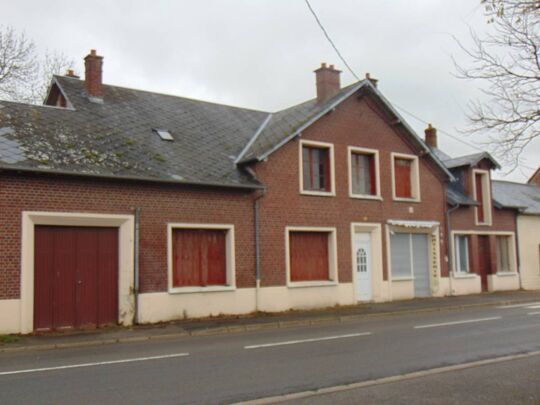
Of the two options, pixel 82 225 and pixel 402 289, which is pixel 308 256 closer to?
pixel 402 289

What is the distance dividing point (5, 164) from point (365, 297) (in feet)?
41.3

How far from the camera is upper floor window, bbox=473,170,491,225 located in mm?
26109

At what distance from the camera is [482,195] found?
26.5 metres

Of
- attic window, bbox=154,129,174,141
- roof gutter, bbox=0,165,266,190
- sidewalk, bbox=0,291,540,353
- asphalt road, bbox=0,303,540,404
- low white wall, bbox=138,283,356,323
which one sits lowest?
asphalt road, bbox=0,303,540,404

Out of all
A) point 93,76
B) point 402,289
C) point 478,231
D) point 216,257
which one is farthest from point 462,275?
point 93,76

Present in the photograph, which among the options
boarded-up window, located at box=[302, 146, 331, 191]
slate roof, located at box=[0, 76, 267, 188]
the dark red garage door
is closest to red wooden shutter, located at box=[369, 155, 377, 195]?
boarded-up window, located at box=[302, 146, 331, 191]

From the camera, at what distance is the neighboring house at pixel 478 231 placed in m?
24.6

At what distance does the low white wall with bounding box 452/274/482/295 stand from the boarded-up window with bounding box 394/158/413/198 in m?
4.10

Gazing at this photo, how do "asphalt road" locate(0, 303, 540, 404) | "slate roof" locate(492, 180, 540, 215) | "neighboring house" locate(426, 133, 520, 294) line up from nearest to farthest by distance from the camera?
1. "asphalt road" locate(0, 303, 540, 404)
2. "neighboring house" locate(426, 133, 520, 294)
3. "slate roof" locate(492, 180, 540, 215)

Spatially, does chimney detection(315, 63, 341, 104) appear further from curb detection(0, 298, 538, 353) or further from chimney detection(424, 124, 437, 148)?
chimney detection(424, 124, 437, 148)

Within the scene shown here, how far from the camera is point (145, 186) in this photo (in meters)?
16.2

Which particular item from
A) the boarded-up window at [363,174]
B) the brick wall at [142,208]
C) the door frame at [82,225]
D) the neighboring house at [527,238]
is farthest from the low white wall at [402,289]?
the door frame at [82,225]

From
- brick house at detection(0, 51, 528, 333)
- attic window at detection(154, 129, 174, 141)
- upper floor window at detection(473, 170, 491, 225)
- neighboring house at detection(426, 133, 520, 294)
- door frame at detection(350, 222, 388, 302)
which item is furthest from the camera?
upper floor window at detection(473, 170, 491, 225)

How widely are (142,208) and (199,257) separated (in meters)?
2.36
